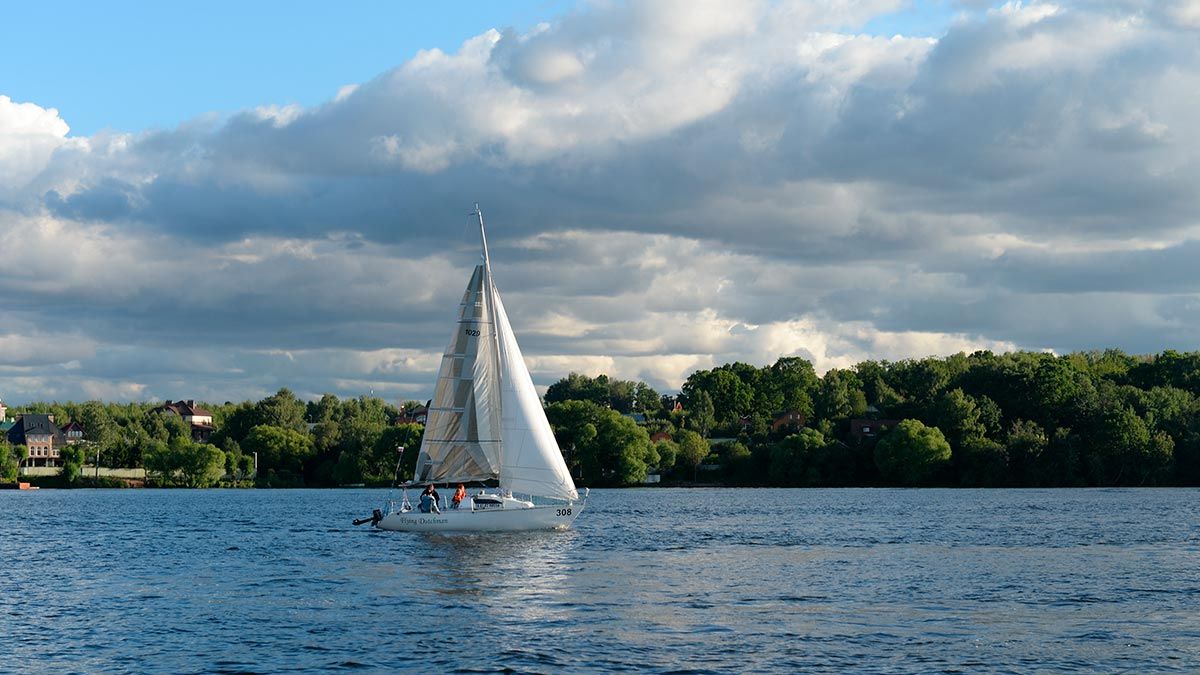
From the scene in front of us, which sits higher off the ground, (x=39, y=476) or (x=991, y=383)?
(x=991, y=383)

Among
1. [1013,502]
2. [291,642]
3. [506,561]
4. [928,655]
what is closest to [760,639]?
[928,655]

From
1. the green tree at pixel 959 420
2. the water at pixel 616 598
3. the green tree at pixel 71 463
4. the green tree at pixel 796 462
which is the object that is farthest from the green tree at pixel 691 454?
the water at pixel 616 598

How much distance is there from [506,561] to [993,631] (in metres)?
25.5

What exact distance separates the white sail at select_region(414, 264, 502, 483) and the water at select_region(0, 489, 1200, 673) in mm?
4970

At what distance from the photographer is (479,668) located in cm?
3328

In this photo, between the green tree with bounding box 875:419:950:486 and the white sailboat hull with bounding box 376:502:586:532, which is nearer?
the white sailboat hull with bounding box 376:502:586:532

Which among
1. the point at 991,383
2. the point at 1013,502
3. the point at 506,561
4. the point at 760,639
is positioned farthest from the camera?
the point at 991,383

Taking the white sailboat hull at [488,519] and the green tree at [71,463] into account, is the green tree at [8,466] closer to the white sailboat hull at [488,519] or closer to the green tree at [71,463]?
the green tree at [71,463]

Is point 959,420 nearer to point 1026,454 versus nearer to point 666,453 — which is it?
point 1026,454

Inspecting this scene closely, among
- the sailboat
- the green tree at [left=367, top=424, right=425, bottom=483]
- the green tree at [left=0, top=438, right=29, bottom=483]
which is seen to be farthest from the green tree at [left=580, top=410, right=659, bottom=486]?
the sailboat

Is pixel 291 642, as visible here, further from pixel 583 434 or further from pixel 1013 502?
pixel 583 434

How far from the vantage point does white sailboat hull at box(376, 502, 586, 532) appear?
71.0 meters

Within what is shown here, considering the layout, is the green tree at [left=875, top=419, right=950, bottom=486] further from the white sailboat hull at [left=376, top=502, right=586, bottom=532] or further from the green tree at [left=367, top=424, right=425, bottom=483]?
the white sailboat hull at [left=376, top=502, right=586, bottom=532]

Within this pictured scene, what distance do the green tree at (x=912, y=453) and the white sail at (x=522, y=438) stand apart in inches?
3937
